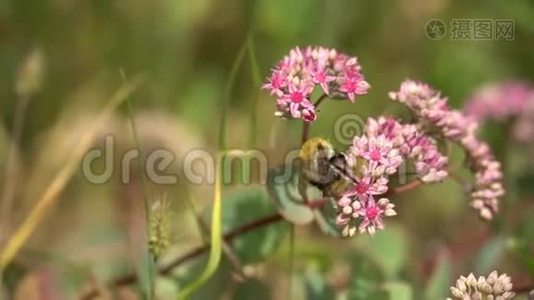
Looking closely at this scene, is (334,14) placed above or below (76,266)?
above

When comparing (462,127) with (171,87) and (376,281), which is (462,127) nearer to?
(376,281)

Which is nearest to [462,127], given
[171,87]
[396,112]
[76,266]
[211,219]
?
[396,112]

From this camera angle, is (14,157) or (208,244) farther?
(14,157)

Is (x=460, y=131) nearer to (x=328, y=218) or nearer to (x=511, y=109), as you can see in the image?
(x=328, y=218)

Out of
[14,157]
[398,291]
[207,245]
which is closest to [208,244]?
[207,245]

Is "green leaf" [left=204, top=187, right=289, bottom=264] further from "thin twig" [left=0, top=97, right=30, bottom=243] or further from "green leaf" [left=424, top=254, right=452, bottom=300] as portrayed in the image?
"thin twig" [left=0, top=97, right=30, bottom=243]
